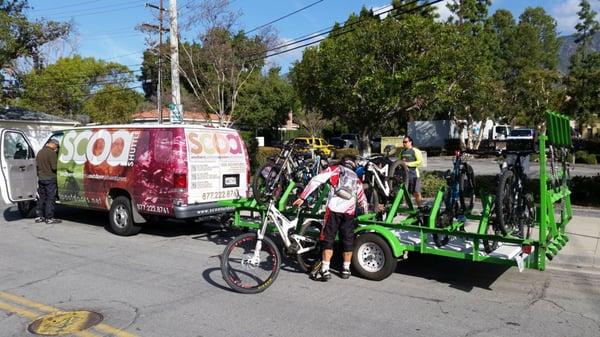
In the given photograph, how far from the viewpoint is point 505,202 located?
6.54 meters

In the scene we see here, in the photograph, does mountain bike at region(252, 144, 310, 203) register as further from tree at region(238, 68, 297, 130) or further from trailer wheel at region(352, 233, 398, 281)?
tree at region(238, 68, 297, 130)

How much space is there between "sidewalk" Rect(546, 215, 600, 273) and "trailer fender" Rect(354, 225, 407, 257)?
8.79 ft

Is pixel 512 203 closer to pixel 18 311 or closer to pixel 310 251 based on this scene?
pixel 310 251

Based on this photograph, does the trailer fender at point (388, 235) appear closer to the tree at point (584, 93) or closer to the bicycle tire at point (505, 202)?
the bicycle tire at point (505, 202)

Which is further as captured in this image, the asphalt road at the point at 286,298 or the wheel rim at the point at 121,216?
the wheel rim at the point at 121,216

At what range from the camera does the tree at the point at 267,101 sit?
149ft

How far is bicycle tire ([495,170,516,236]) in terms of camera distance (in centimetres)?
617

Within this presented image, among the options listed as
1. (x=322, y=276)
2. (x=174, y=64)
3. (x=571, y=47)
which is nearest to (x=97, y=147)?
(x=322, y=276)

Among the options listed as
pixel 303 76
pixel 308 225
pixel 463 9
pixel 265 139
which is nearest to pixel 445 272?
pixel 308 225

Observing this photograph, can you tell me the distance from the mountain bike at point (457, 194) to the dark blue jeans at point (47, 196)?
26.8 ft

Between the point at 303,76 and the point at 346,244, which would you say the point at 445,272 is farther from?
the point at 303,76

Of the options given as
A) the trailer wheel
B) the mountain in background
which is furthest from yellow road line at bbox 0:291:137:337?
the mountain in background

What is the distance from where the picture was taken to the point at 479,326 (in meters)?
5.20

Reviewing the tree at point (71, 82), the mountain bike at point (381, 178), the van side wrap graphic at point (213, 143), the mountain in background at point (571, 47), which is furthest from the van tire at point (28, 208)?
the mountain in background at point (571, 47)
